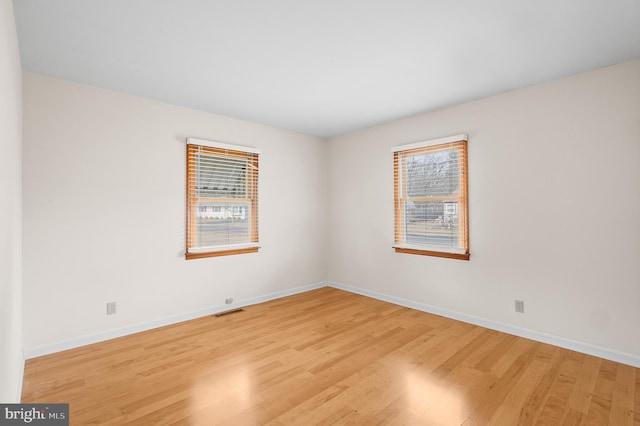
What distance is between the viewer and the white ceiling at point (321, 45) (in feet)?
6.52

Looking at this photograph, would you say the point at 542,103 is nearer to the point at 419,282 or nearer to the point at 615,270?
the point at 615,270

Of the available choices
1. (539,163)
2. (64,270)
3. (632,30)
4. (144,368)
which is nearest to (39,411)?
(144,368)

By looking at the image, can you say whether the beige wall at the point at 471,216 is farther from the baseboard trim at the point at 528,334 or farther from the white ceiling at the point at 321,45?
the white ceiling at the point at 321,45

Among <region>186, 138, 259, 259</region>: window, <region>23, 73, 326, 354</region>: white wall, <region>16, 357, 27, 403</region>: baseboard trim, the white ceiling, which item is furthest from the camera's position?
<region>186, 138, 259, 259</region>: window

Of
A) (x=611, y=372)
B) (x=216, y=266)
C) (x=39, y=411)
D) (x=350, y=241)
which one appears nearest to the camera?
(x=39, y=411)

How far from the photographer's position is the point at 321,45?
240cm

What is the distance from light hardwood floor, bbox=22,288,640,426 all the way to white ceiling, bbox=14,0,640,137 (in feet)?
8.94

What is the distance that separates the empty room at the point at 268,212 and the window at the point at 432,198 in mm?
30

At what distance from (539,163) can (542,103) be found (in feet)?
2.07

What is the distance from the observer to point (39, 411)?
1.77 metres

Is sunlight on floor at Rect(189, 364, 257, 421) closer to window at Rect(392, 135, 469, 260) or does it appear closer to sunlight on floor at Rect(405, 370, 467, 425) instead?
sunlight on floor at Rect(405, 370, 467, 425)

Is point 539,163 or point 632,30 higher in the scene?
point 632,30

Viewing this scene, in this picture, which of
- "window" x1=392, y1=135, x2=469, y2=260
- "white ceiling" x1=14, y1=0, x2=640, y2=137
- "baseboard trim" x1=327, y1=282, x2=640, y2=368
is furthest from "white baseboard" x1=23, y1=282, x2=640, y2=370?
"white ceiling" x1=14, y1=0, x2=640, y2=137

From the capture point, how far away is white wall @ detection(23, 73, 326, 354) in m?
2.86
